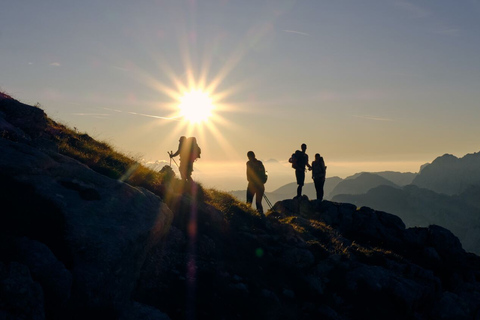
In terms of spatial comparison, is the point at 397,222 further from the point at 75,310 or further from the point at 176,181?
the point at 75,310

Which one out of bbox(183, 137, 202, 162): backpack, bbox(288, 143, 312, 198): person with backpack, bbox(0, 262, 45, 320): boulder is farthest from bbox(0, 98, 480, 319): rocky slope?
bbox(288, 143, 312, 198): person with backpack

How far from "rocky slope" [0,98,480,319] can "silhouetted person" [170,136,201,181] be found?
64.8 inches

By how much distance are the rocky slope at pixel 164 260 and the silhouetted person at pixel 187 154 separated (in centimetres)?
164

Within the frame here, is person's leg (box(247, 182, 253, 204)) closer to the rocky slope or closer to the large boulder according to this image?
the rocky slope

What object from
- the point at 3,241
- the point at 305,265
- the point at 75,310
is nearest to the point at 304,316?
the point at 305,265

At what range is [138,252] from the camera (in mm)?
7938

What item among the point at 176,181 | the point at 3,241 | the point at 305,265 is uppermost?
the point at 176,181

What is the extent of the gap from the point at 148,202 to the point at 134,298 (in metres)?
2.84

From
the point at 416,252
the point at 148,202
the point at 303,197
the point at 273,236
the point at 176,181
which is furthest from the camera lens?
the point at 303,197

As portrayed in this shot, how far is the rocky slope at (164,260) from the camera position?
6.21 m

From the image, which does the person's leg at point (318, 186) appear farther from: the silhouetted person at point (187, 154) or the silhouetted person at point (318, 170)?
the silhouetted person at point (187, 154)

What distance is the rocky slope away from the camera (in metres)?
6.21

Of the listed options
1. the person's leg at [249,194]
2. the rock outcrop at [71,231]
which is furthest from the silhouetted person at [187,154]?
the rock outcrop at [71,231]

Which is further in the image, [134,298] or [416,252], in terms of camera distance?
[416,252]
